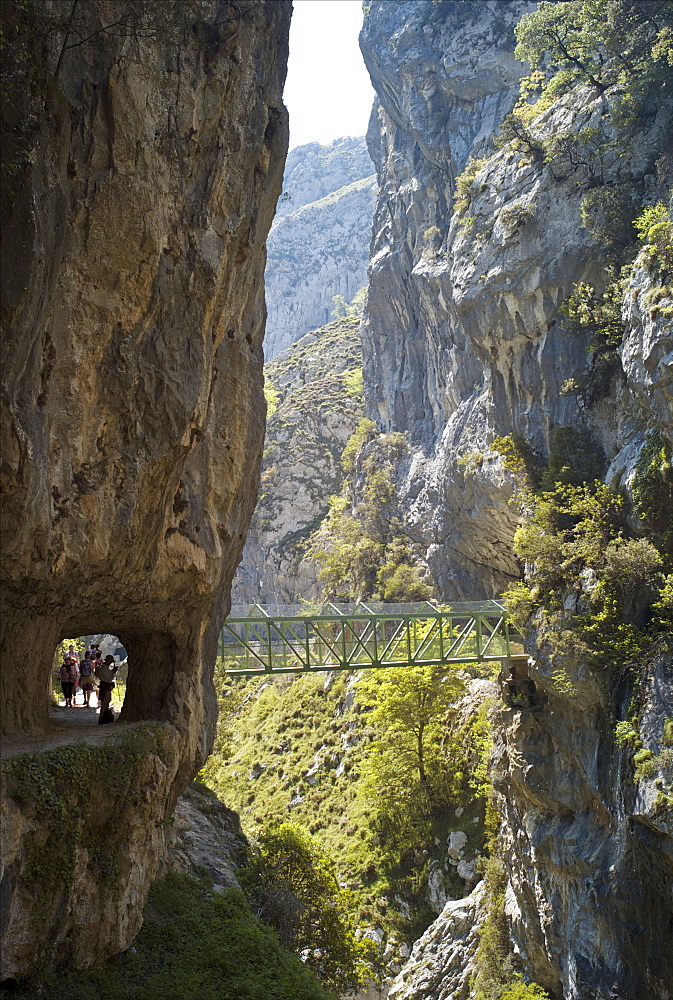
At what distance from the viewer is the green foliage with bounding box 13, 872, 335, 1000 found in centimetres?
1034

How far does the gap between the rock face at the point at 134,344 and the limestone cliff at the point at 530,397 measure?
11358 millimetres

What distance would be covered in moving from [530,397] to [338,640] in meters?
12.1

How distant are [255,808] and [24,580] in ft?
87.7

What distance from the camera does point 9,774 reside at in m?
9.07

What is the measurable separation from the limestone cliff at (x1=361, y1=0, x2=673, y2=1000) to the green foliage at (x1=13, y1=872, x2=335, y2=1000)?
8678 mm

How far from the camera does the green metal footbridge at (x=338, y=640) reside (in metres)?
21.3

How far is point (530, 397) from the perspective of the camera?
27.7 meters

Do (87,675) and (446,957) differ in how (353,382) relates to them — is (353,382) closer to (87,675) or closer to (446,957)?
(446,957)

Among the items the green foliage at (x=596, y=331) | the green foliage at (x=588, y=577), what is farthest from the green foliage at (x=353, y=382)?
the green foliage at (x=588, y=577)

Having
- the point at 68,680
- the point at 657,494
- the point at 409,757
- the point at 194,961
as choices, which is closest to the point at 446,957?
the point at 409,757

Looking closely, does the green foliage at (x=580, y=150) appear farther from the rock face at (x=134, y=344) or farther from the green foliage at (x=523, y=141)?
the rock face at (x=134, y=344)

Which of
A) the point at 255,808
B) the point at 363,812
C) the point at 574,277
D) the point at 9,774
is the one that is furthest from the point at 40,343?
the point at 255,808

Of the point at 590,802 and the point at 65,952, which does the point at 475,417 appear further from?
the point at 65,952

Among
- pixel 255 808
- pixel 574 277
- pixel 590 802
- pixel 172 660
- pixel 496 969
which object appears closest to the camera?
pixel 172 660
